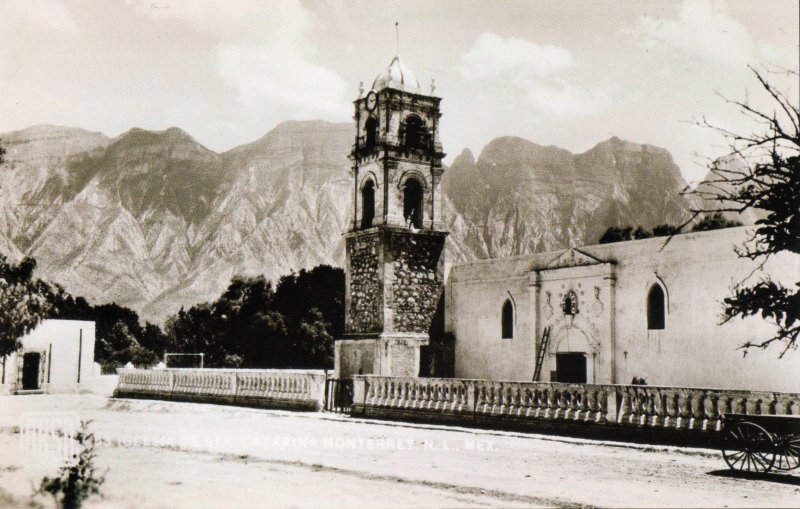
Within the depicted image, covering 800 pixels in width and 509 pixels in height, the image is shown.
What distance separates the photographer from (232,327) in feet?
198

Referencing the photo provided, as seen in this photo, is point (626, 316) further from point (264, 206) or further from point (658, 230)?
point (264, 206)

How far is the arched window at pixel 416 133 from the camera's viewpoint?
101ft

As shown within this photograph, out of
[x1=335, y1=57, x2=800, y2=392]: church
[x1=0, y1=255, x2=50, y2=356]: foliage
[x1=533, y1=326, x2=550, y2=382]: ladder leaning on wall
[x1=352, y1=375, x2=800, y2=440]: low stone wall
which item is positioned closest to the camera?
[x1=352, y1=375, x2=800, y2=440]: low stone wall

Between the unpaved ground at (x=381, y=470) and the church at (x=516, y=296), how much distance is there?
8.37 meters

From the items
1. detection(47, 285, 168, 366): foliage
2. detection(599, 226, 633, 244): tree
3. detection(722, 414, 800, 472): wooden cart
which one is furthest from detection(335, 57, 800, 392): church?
detection(47, 285, 168, 366): foliage

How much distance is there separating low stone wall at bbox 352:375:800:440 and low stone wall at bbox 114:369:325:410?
5.49 feet

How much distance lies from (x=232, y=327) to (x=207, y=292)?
4160 centimetres

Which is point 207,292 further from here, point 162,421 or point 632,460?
point 632,460

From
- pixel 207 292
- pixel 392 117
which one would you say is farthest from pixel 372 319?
pixel 207 292

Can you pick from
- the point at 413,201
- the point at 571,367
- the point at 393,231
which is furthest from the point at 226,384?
the point at 571,367

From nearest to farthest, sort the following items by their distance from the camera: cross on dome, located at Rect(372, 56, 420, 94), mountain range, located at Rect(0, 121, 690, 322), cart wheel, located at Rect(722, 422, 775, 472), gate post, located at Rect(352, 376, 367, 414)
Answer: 1. cart wheel, located at Rect(722, 422, 775, 472)
2. gate post, located at Rect(352, 376, 367, 414)
3. cross on dome, located at Rect(372, 56, 420, 94)
4. mountain range, located at Rect(0, 121, 690, 322)

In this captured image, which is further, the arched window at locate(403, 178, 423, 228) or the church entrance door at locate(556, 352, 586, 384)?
the arched window at locate(403, 178, 423, 228)

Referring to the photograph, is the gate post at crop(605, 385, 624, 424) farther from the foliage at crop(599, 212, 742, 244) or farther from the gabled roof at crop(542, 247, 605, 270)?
the foliage at crop(599, 212, 742, 244)

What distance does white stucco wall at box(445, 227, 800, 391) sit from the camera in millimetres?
21047
